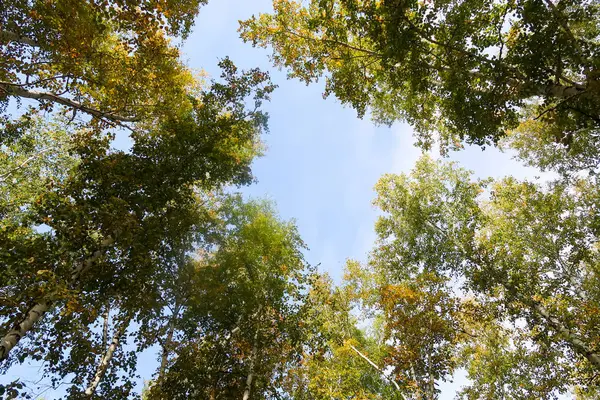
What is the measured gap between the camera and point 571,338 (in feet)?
33.0

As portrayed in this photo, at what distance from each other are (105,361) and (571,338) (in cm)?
1453

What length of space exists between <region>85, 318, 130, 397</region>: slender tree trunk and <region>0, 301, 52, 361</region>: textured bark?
3529 millimetres

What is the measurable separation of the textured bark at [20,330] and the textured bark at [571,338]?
14366 mm

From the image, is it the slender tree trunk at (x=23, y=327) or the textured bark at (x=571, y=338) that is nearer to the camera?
the slender tree trunk at (x=23, y=327)

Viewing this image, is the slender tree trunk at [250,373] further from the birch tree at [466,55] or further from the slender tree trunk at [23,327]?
the birch tree at [466,55]

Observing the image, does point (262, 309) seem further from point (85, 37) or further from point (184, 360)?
point (85, 37)

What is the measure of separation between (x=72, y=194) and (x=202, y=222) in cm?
745

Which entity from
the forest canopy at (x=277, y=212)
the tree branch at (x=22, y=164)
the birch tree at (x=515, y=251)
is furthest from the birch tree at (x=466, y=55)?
the tree branch at (x=22, y=164)

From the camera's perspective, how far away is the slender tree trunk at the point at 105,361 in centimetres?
842

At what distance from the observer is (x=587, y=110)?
764 cm

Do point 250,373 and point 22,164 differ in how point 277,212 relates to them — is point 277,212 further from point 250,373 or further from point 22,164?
point 22,164

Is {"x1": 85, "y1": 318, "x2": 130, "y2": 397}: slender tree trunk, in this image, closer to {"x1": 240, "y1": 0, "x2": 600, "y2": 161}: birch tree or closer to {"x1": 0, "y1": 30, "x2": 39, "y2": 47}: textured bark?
{"x1": 0, "y1": 30, "x2": 39, "y2": 47}: textured bark

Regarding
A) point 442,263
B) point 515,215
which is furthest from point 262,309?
point 515,215

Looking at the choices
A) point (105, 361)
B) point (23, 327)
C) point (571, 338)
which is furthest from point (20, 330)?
point (571, 338)
